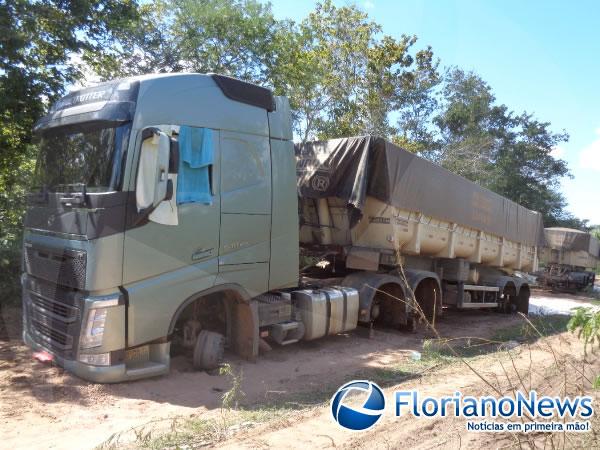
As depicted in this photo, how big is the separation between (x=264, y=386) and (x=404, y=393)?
1.50m

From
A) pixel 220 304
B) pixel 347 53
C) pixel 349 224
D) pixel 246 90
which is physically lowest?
pixel 220 304

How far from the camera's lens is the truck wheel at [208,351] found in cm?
518

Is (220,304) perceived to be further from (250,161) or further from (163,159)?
(163,159)

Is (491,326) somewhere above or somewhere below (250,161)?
below

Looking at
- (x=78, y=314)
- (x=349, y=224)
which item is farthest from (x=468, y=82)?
(x=78, y=314)

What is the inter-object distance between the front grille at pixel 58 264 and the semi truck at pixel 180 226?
0.02 meters

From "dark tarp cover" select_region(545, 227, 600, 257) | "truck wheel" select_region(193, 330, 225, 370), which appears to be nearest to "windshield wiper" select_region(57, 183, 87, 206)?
"truck wheel" select_region(193, 330, 225, 370)

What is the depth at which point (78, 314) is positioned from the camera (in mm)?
4328

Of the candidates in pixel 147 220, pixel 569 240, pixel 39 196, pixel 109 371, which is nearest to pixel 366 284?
pixel 147 220

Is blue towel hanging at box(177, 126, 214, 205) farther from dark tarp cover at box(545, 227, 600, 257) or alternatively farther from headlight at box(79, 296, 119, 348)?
dark tarp cover at box(545, 227, 600, 257)

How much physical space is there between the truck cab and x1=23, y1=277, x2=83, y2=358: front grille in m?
0.02

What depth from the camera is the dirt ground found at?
3.55 meters

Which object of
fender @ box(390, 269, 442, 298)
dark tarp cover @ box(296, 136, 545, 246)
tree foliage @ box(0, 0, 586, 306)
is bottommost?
fender @ box(390, 269, 442, 298)

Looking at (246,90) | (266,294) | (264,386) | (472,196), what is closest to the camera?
(264,386)
